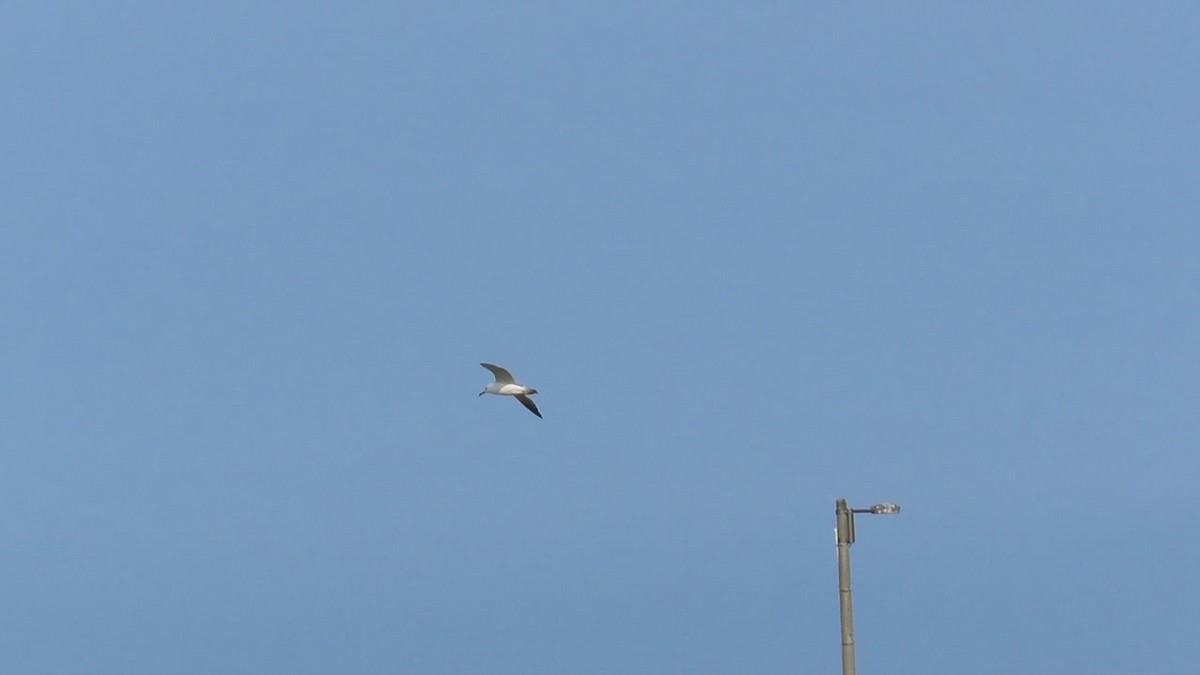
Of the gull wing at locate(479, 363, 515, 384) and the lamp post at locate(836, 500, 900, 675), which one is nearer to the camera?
the lamp post at locate(836, 500, 900, 675)

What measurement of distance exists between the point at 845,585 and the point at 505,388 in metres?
24.1

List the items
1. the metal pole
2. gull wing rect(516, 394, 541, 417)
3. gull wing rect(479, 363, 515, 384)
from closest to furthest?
the metal pole → gull wing rect(479, 363, 515, 384) → gull wing rect(516, 394, 541, 417)

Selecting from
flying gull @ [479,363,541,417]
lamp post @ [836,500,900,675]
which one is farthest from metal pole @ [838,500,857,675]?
flying gull @ [479,363,541,417]

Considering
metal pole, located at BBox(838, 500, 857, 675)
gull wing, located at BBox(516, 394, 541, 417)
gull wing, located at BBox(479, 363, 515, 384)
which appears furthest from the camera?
gull wing, located at BBox(516, 394, 541, 417)

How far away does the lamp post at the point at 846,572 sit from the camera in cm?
2872

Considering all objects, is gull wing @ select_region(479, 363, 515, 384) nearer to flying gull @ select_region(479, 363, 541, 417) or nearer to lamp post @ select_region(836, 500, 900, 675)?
flying gull @ select_region(479, 363, 541, 417)

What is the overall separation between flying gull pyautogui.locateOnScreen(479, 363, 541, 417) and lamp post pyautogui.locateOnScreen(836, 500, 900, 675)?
22348mm

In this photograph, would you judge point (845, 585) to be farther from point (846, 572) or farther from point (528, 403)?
point (528, 403)

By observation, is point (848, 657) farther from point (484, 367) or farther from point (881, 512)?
point (484, 367)

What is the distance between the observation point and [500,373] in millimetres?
51625

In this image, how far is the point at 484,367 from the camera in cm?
5103

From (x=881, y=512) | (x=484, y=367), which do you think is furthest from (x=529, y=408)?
(x=881, y=512)

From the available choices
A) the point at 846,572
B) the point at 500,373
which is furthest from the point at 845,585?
the point at 500,373

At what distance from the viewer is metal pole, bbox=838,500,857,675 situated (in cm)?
2870
